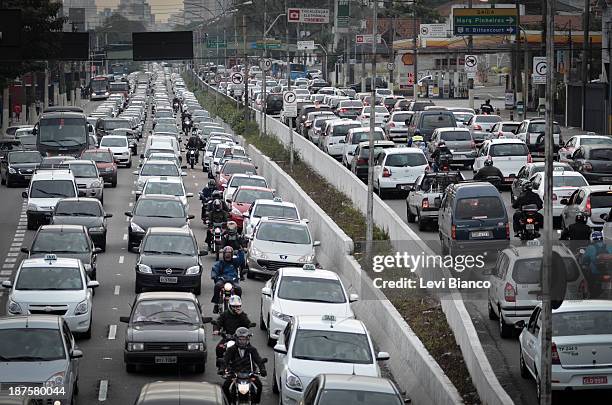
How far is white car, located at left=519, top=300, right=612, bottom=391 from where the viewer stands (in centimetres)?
1909

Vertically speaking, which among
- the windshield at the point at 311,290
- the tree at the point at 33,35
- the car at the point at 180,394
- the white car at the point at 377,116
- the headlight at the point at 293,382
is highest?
the tree at the point at 33,35

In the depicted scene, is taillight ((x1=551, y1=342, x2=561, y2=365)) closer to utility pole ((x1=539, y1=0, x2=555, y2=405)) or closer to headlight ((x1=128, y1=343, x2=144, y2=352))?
utility pole ((x1=539, y1=0, x2=555, y2=405))

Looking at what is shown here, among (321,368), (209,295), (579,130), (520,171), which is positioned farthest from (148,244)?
(579,130)

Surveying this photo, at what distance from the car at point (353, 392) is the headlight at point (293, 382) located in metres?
3.15

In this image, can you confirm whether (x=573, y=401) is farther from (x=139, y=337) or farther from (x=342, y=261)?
(x=342, y=261)

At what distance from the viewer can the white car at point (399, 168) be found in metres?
44.6

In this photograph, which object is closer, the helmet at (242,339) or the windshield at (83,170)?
the helmet at (242,339)

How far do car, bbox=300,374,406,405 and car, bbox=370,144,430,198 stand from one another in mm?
28120

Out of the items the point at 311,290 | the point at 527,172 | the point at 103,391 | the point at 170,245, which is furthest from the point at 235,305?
the point at 527,172

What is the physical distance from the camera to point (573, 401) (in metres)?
20.0

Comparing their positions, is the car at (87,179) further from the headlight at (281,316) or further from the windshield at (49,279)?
the headlight at (281,316)

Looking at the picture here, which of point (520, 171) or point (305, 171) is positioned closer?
point (520, 171)

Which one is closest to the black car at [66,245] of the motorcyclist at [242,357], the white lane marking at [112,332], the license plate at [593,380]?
the white lane marking at [112,332]

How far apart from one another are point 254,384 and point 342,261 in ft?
46.6
